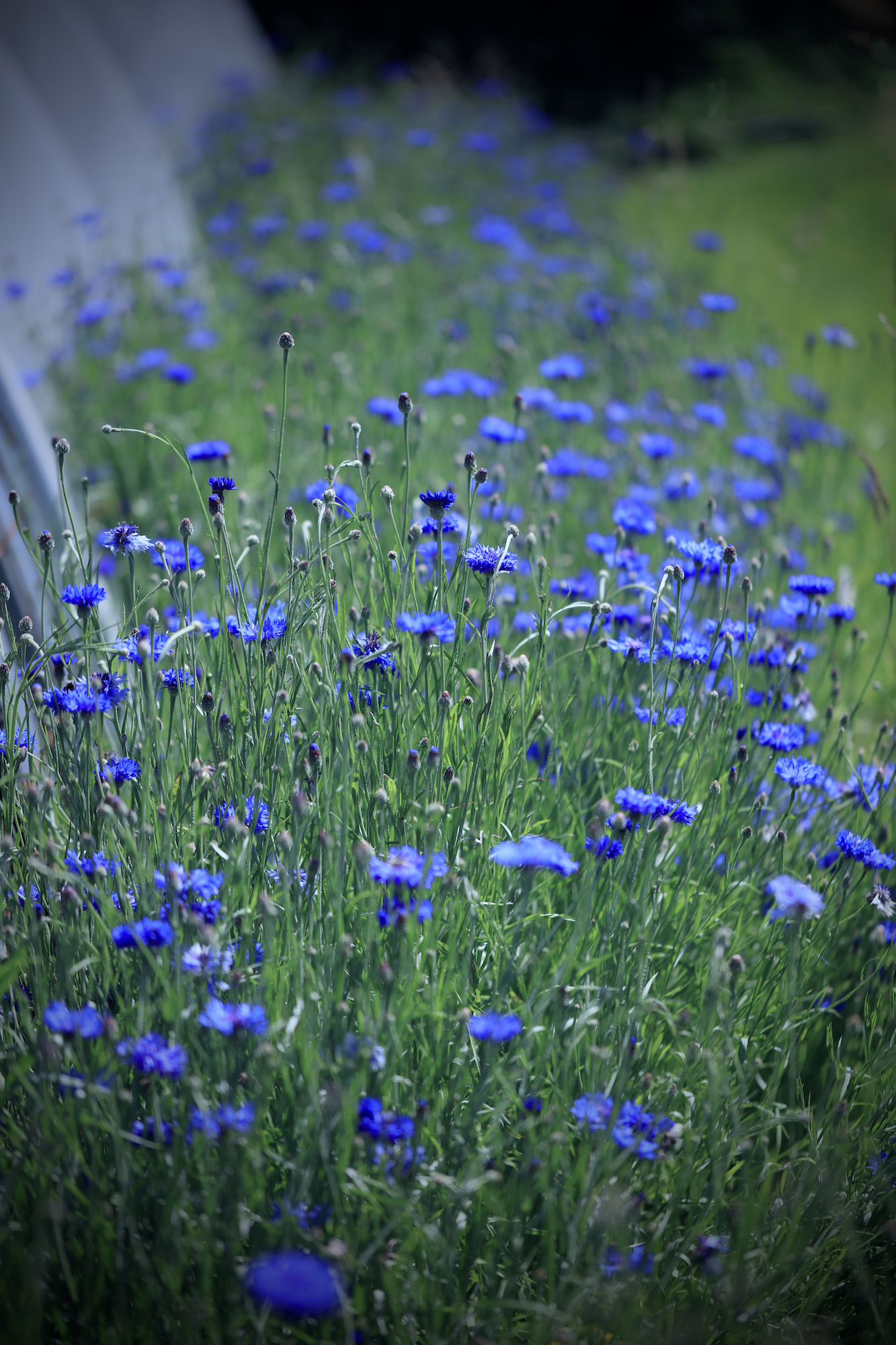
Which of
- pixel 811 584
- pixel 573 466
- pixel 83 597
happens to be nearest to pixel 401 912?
pixel 83 597

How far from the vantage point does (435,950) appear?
4.66ft

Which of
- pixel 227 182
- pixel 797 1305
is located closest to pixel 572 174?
pixel 227 182

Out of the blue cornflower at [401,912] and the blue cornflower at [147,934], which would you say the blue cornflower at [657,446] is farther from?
the blue cornflower at [147,934]

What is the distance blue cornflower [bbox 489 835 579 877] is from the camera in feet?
4.03

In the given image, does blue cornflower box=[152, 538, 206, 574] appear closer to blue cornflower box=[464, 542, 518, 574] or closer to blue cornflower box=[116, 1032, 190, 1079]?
blue cornflower box=[464, 542, 518, 574]

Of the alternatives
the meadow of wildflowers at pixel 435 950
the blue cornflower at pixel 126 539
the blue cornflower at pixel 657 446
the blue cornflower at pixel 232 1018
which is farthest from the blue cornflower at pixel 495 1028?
the blue cornflower at pixel 657 446

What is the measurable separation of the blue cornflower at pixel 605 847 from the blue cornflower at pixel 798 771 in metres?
0.31

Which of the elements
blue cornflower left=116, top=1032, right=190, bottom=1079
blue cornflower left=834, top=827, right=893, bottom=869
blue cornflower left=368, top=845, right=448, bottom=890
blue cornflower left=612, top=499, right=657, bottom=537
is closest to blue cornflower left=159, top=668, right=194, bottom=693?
blue cornflower left=368, top=845, right=448, bottom=890

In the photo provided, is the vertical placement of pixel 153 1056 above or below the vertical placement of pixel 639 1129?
above

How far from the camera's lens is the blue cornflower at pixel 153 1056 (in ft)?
3.84

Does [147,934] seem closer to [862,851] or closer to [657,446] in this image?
[862,851]

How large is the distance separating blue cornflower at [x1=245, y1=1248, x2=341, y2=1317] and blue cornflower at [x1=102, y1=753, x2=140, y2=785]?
73 centimetres

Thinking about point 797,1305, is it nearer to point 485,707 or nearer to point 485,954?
point 485,954

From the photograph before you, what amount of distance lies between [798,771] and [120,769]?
1145 mm
